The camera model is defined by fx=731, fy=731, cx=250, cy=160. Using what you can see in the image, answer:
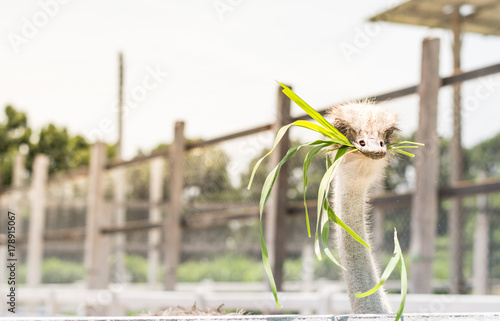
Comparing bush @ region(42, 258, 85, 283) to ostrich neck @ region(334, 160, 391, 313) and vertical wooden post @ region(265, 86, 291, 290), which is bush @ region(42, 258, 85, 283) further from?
ostrich neck @ region(334, 160, 391, 313)

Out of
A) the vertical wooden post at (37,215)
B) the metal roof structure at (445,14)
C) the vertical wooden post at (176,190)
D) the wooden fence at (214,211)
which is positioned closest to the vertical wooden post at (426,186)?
the wooden fence at (214,211)

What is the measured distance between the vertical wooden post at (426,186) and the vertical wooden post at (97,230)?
4.07 metres

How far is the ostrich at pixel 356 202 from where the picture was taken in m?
1.47

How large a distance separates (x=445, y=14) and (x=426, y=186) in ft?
14.3

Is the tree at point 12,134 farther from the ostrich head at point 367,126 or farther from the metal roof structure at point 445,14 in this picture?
the ostrich head at point 367,126

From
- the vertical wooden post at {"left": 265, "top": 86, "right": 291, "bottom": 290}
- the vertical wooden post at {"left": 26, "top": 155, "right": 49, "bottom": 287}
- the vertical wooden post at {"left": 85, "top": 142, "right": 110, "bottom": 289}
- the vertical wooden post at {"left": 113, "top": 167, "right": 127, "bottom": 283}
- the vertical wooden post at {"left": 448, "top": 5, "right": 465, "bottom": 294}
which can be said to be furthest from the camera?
the vertical wooden post at {"left": 26, "top": 155, "right": 49, "bottom": 287}

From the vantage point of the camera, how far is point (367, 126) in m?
1.40

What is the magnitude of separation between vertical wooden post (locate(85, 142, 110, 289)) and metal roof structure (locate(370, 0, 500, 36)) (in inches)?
122

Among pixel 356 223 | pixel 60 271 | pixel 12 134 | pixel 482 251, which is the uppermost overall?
pixel 12 134

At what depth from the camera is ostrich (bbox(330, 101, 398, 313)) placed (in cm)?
147

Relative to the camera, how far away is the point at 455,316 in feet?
3.75

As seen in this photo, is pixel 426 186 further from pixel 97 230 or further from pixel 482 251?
pixel 97 230

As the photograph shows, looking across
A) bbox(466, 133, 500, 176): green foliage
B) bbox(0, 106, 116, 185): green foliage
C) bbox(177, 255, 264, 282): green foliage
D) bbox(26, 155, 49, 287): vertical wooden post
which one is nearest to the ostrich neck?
bbox(466, 133, 500, 176): green foliage

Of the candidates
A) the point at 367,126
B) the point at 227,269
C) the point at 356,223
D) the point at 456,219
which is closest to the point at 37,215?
the point at 227,269
